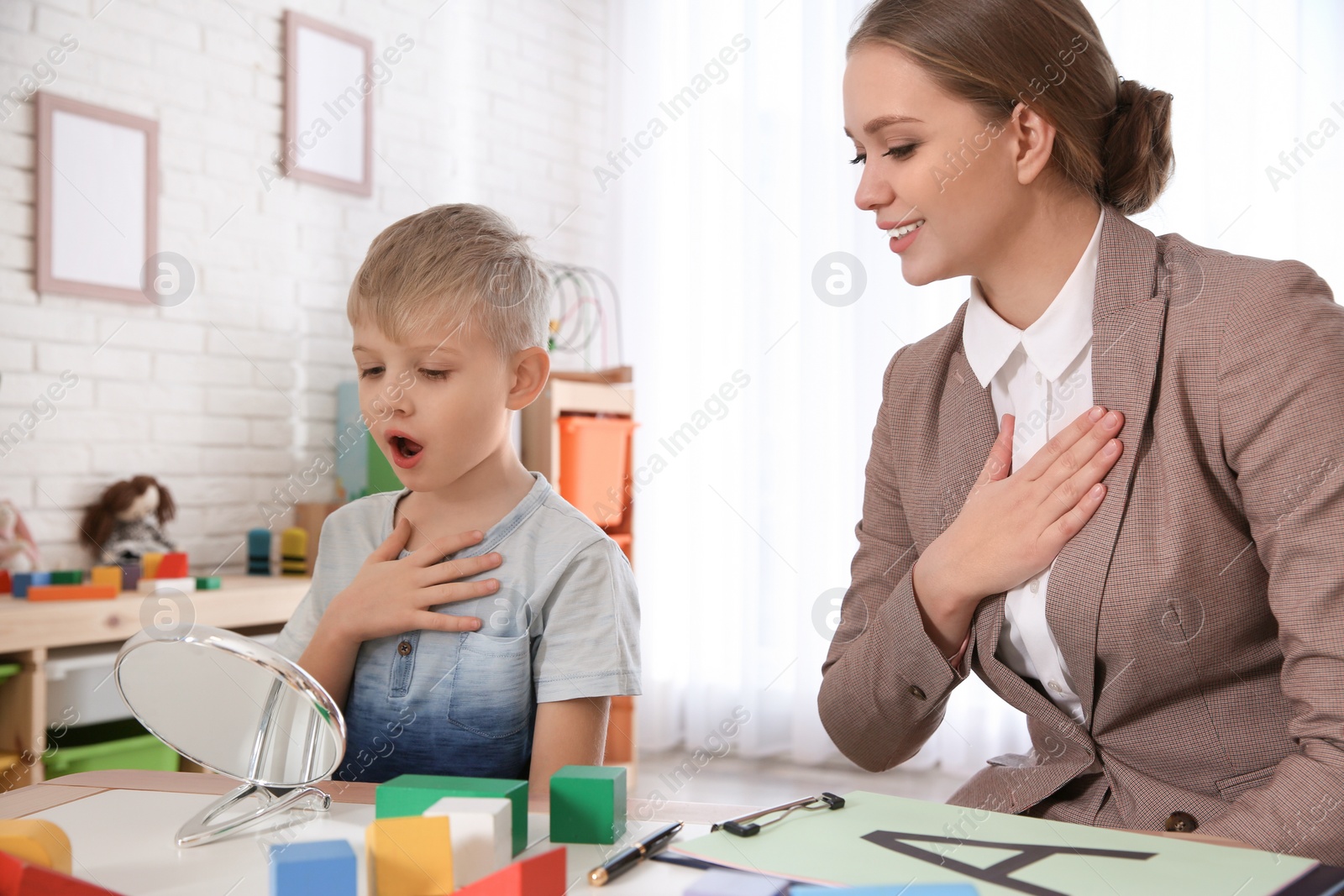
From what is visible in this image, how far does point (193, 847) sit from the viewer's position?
2.51 feet

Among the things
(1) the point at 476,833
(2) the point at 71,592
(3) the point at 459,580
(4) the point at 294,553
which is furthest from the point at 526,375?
(4) the point at 294,553

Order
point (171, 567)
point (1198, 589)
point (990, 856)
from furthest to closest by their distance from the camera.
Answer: point (171, 567), point (1198, 589), point (990, 856)

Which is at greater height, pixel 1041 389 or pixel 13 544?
pixel 1041 389

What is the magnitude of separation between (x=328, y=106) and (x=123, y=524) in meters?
1.40

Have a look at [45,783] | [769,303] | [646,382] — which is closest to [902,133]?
[45,783]

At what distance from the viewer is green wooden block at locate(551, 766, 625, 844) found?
2.47 feet

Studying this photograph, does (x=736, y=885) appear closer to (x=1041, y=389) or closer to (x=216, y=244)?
(x=1041, y=389)

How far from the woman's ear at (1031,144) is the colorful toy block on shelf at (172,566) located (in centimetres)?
214

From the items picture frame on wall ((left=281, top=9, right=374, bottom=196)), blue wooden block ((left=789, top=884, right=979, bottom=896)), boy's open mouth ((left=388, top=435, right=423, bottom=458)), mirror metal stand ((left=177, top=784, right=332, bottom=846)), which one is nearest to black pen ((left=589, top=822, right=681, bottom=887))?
blue wooden block ((left=789, top=884, right=979, bottom=896))

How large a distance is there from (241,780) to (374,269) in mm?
611

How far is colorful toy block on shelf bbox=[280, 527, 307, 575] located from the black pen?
7.42ft

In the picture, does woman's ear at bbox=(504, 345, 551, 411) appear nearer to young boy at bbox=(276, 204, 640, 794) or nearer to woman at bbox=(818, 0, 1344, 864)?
young boy at bbox=(276, 204, 640, 794)

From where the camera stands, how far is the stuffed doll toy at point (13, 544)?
234 centimetres

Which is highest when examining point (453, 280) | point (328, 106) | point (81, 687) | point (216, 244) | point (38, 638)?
point (328, 106)
